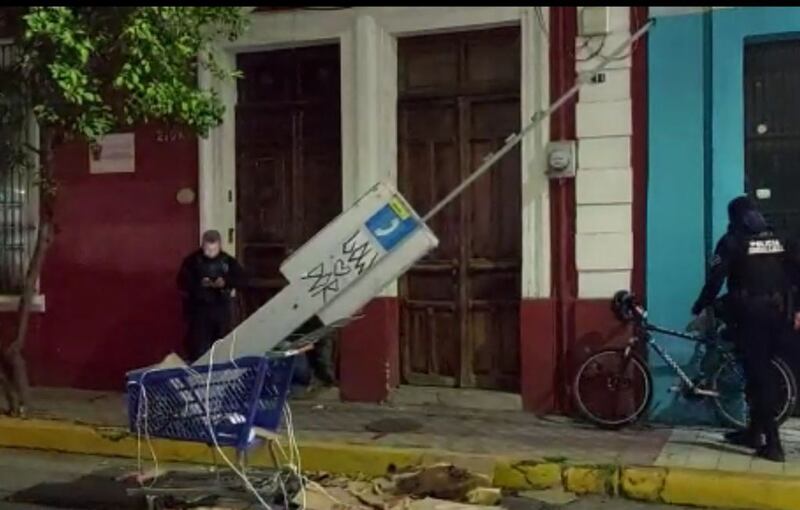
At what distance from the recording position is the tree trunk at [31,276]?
8.86 metres

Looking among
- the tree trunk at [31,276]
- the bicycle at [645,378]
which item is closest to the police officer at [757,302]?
the bicycle at [645,378]

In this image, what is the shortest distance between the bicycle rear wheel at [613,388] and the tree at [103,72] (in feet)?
12.5

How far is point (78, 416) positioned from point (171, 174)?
8.51 ft

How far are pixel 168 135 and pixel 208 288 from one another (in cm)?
172

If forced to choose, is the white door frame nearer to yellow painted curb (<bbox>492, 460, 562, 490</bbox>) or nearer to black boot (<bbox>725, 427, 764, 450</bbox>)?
black boot (<bbox>725, 427, 764, 450</bbox>)

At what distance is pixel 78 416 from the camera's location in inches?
373

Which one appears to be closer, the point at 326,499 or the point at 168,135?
the point at 326,499

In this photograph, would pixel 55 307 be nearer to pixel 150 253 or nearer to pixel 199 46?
pixel 150 253

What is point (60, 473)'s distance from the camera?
7.96 meters

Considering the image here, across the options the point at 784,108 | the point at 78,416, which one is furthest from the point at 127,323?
the point at 784,108

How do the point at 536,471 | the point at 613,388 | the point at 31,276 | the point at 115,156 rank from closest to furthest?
the point at 536,471 < the point at 613,388 < the point at 31,276 < the point at 115,156

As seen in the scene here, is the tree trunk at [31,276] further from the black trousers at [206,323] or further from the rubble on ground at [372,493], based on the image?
the rubble on ground at [372,493]

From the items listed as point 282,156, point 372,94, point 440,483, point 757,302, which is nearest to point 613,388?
point 757,302

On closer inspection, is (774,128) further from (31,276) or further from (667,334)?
(31,276)
